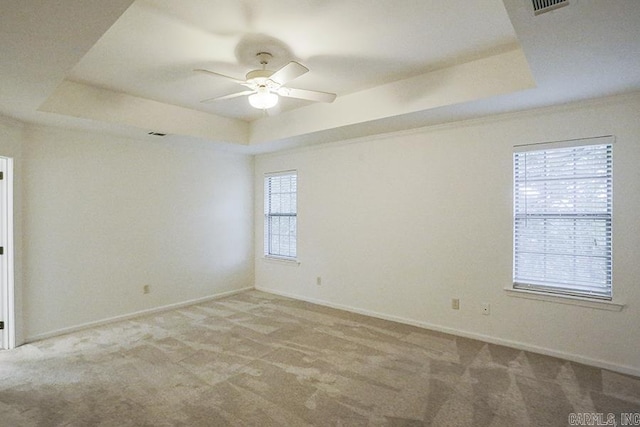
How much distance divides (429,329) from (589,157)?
7.98 feet

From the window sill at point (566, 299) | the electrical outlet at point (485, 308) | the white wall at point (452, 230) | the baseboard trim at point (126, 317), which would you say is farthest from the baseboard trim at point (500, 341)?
the baseboard trim at point (126, 317)

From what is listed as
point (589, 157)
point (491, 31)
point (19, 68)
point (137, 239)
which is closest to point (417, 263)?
point (589, 157)

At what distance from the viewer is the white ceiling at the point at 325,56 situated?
1.79m

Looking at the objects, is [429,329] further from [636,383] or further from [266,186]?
[266,186]

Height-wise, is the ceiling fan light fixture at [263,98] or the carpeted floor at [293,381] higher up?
the ceiling fan light fixture at [263,98]

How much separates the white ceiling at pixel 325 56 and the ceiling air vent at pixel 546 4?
5 cm

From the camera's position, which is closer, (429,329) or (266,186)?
(429,329)

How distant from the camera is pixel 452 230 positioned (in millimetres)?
3748

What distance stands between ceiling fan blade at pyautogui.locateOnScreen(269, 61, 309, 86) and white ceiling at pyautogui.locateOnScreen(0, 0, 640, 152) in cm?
30

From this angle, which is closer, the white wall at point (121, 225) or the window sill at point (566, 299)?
the window sill at point (566, 299)

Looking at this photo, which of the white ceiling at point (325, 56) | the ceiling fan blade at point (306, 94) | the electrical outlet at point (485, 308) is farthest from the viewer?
the electrical outlet at point (485, 308)

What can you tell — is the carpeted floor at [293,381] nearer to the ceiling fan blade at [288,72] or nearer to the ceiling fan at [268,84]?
the ceiling fan at [268,84]

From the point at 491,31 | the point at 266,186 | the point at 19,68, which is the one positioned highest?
the point at 491,31

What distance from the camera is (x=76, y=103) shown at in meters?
3.29
